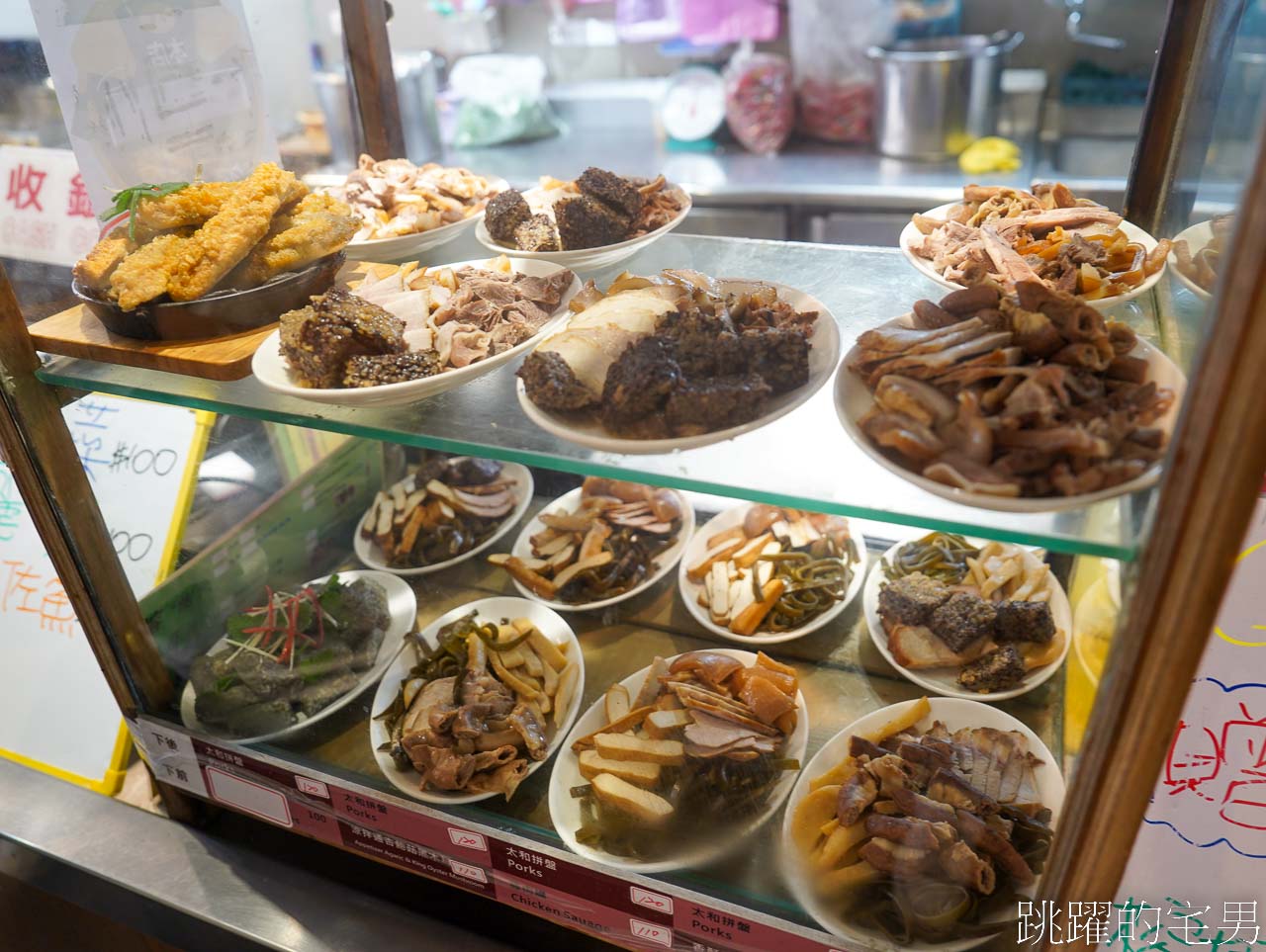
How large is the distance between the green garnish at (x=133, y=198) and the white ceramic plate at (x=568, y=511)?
929mm

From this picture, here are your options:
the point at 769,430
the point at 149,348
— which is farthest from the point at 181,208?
the point at 769,430

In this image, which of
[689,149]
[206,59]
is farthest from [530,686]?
[689,149]

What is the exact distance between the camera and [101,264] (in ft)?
4.55

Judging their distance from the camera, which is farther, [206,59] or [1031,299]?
[206,59]

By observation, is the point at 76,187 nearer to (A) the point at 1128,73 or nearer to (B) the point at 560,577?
(B) the point at 560,577

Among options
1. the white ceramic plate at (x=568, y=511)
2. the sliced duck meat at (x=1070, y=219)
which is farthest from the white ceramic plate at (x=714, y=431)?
the white ceramic plate at (x=568, y=511)

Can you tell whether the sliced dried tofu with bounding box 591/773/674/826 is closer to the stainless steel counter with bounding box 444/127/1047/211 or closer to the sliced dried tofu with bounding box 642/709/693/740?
the sliced dried tofu with bounding box 642/709/693/740

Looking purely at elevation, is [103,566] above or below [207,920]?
above

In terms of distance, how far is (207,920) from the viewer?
1644mm

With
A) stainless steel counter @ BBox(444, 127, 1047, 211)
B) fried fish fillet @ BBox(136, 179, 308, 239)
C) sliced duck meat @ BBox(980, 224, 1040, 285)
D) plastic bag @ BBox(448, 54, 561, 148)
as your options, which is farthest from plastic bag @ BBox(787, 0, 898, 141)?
fried fish fillet @ BBox(136, 179, 308, 239)

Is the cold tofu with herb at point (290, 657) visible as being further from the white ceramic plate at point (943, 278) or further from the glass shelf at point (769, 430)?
the white ceramic plate at point (943, 278)

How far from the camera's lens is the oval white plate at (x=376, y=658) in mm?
1690

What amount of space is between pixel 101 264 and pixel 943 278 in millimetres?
1222

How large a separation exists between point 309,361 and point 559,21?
375 centimetres
